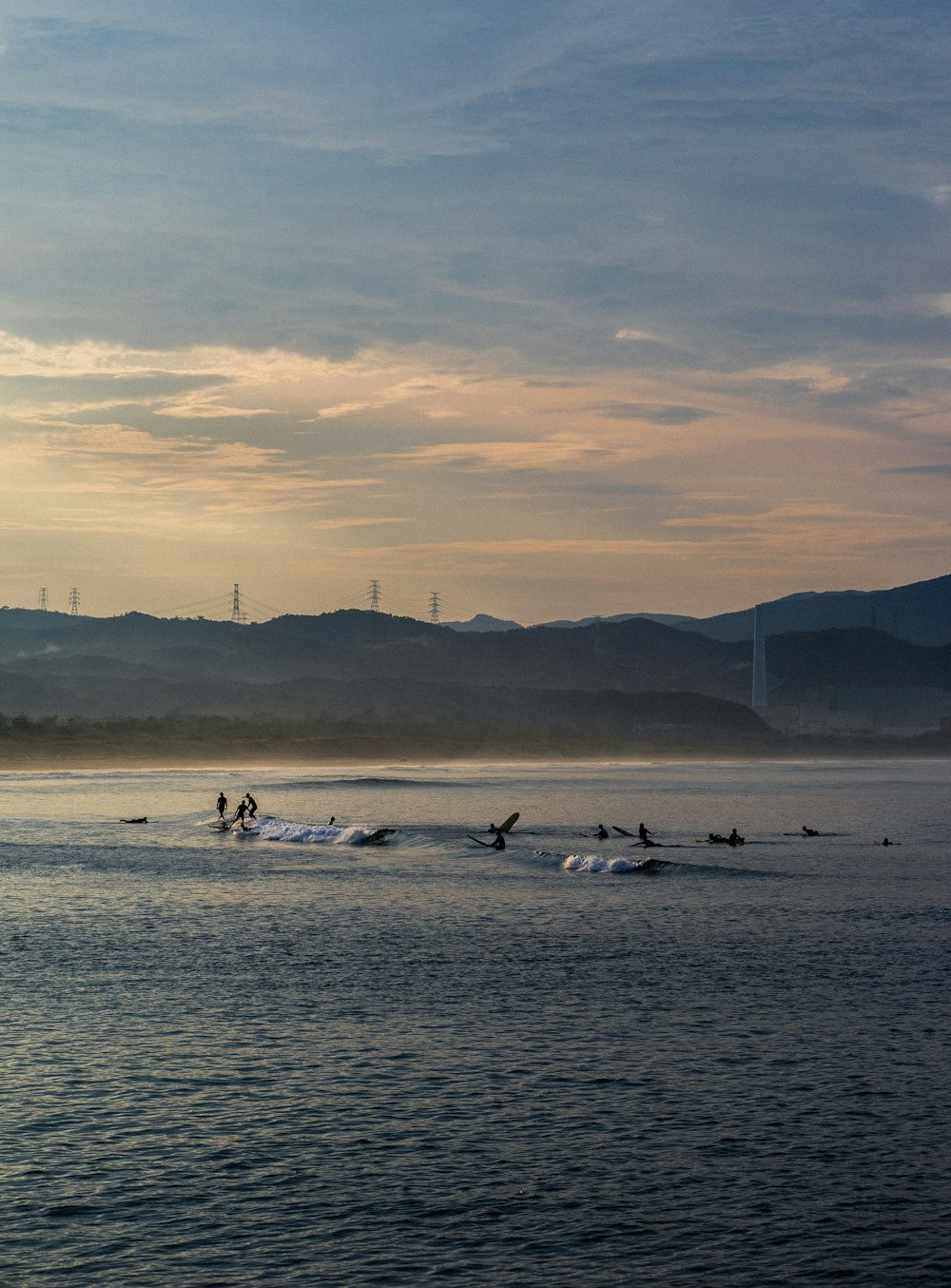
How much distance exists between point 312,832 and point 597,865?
86.7 feet

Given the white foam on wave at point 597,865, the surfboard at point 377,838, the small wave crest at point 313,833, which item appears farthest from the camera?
the small wave crest at point 313,833

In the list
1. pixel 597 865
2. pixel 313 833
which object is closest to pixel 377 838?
pixel 313 833

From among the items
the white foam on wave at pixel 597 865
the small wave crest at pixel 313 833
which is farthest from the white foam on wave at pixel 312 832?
the white foam on wave at pixel 597 865

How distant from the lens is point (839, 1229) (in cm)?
Result: 2098

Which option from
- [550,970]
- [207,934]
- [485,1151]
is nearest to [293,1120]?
[485,1151]

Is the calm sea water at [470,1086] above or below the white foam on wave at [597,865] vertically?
above

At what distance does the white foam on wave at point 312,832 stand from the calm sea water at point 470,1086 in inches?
1151

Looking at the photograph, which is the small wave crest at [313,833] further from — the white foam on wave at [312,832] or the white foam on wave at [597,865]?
the white foam on wave at [597,865]

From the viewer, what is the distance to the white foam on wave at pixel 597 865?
268 feet

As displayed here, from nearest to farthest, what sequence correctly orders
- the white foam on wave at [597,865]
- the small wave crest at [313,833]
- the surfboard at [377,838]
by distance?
the white foam on wave at [597,865] < the surfboard at [377,838] < the small wave crest at [313,833]

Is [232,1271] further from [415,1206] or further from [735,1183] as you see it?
[735,1183]

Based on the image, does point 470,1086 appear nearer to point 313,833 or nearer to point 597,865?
point 597,865

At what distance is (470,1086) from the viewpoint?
29.1 m

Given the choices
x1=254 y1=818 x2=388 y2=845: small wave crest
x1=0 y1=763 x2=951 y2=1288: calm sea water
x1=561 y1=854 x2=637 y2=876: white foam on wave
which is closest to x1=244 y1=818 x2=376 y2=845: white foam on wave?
x1=254 y1=818 x2=388 y2=845: small wave crest
